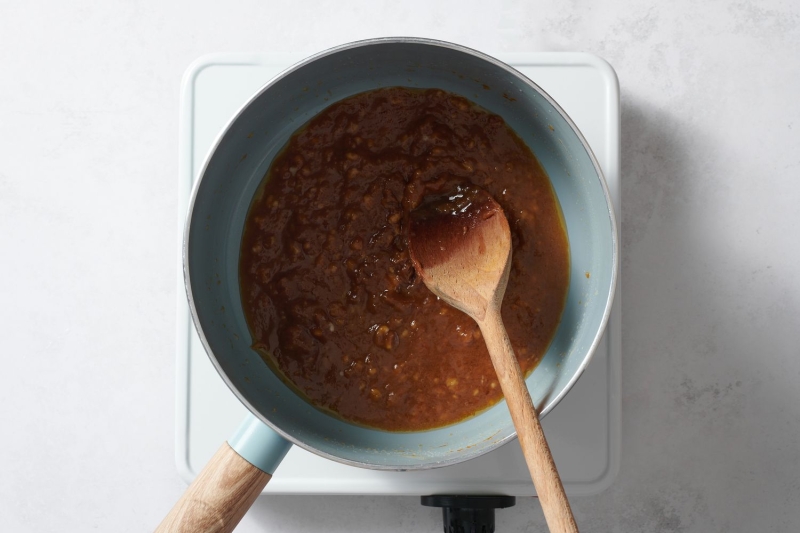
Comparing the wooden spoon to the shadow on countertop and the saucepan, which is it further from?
the shadow on countertop

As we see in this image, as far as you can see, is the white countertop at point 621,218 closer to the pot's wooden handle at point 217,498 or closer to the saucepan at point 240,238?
the saucepan at point 240,238

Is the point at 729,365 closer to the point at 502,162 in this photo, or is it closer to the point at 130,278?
the point at 502,162

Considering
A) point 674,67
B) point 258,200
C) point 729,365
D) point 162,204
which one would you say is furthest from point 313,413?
point 674,67

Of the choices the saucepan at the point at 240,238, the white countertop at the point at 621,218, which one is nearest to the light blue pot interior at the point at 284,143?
the saucepan at the point at 240,238

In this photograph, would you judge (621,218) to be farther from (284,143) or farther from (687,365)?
(284,143)

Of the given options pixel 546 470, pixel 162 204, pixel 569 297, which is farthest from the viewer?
pixel 162 204
